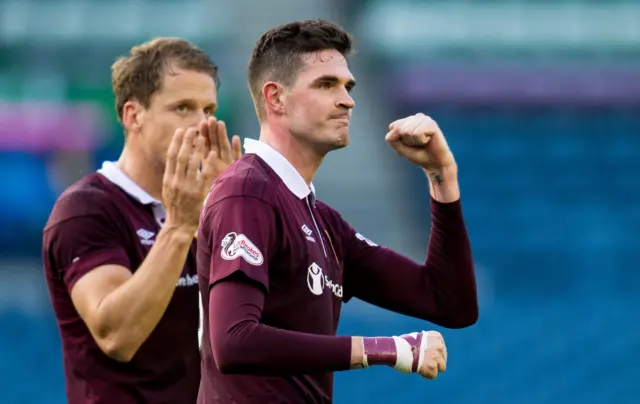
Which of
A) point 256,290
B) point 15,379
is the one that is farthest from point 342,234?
point 15,379

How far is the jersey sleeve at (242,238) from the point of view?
3025 millimetres

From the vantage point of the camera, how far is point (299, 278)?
3.22 metres

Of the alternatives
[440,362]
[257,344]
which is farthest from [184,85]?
[440,362]

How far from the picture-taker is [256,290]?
119 inches

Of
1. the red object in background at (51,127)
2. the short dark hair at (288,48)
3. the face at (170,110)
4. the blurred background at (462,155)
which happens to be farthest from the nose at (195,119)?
the red object in background at (51,127)

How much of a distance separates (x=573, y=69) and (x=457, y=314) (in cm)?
1207

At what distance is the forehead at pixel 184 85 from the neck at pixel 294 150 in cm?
112

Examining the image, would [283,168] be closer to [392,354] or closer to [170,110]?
[392,354]

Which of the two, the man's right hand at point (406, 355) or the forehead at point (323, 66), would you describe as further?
the forehead at point (323, 66)

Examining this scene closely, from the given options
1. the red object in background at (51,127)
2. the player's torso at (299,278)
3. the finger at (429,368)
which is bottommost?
the finger at (429,368)

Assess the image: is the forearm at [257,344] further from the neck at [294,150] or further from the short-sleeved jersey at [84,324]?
the short-sleeved jersey at [84,324]

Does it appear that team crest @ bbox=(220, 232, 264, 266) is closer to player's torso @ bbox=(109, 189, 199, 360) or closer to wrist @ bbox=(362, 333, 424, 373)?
wrist @ bbox=(362, 333, 424, 373)

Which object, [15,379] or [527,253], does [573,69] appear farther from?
[15,379]

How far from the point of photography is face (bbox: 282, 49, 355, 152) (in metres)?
3.37
